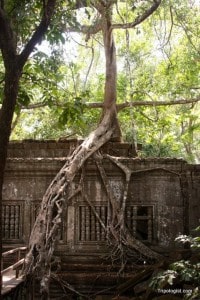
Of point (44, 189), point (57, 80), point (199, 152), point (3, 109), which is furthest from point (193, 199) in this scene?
point (199, 152)

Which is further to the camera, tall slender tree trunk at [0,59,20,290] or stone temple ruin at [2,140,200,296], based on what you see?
stone temple ruin at [2,140,200,296]

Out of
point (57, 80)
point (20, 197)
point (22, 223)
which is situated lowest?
point (22, 223)

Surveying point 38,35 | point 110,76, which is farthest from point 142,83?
point 38,35

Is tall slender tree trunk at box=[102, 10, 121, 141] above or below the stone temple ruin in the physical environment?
above

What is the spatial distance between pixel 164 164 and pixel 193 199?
856 millimetres

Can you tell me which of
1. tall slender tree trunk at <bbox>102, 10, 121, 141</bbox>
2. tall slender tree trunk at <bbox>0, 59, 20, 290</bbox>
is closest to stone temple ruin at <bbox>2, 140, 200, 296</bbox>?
tall slender tree trunk at <bbox>102, 10, 121, 141</bbox>

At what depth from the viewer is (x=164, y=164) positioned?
7.71 meters

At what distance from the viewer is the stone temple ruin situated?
24.6 ft

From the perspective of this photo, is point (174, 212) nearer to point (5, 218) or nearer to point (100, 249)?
point (100, 249)

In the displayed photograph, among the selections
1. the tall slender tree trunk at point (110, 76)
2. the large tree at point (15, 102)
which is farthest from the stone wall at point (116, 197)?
the tall slender tree trunk at point (110, 76)

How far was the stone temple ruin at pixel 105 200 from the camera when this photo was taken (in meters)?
7.49

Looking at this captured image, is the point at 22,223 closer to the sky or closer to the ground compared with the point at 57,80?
closer to the ground

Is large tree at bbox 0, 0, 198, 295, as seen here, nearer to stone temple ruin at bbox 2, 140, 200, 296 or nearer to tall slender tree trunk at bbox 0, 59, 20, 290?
tall slender tree trunk at bbox 0, 59, 20, 290

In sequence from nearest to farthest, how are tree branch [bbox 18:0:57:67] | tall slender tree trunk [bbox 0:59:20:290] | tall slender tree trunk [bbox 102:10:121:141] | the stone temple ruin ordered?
tall slender tree trunk [bbox 0:59:20:290]
tree branch [bbox 18:0:57:67]
the stone temple ruin
tall slender tree trunk [bbox 102:10:121:141]
